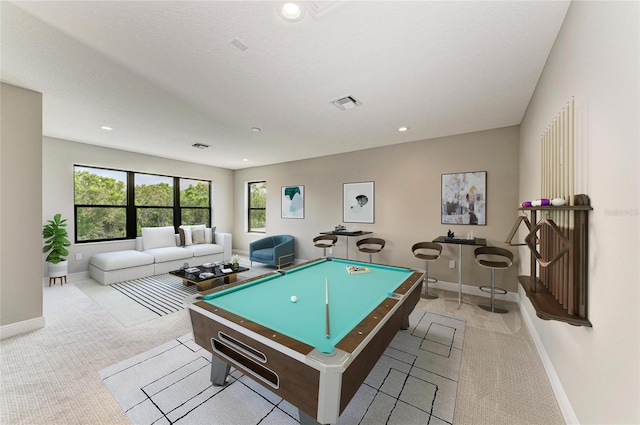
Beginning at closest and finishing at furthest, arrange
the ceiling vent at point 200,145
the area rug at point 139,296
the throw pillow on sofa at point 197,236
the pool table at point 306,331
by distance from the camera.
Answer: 1. the pool table at point 306,331
2. the area rug at point 139,296
3. the ceiling vent at point 200,145
4. the throw pillow on sofa at point 197,236

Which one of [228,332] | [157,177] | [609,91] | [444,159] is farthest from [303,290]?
[157,177]

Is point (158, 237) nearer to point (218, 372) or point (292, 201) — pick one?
point (292, 201)

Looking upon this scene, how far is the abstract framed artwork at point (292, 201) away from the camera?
623 cm

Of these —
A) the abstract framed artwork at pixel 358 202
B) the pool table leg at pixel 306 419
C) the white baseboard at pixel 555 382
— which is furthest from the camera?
the abstract framed artwork at pixel 358 202

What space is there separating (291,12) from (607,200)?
2.10 meters

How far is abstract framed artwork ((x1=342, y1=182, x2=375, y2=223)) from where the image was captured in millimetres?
5102

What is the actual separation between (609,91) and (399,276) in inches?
77.5

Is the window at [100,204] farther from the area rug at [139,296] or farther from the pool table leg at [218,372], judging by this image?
the pool table leg at [218,372]

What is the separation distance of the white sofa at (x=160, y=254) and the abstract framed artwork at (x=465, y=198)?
5.30 metres

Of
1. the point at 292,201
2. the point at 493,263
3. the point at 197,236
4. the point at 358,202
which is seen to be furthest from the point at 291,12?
the point at 197,236

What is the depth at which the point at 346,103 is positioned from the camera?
2.98 m

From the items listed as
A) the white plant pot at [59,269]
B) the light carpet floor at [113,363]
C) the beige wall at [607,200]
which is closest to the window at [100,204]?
the white plant pot at [59,269]

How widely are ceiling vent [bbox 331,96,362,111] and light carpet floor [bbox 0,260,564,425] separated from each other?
2.94m

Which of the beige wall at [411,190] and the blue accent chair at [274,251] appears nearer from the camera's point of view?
the beige wall at [411,190]
